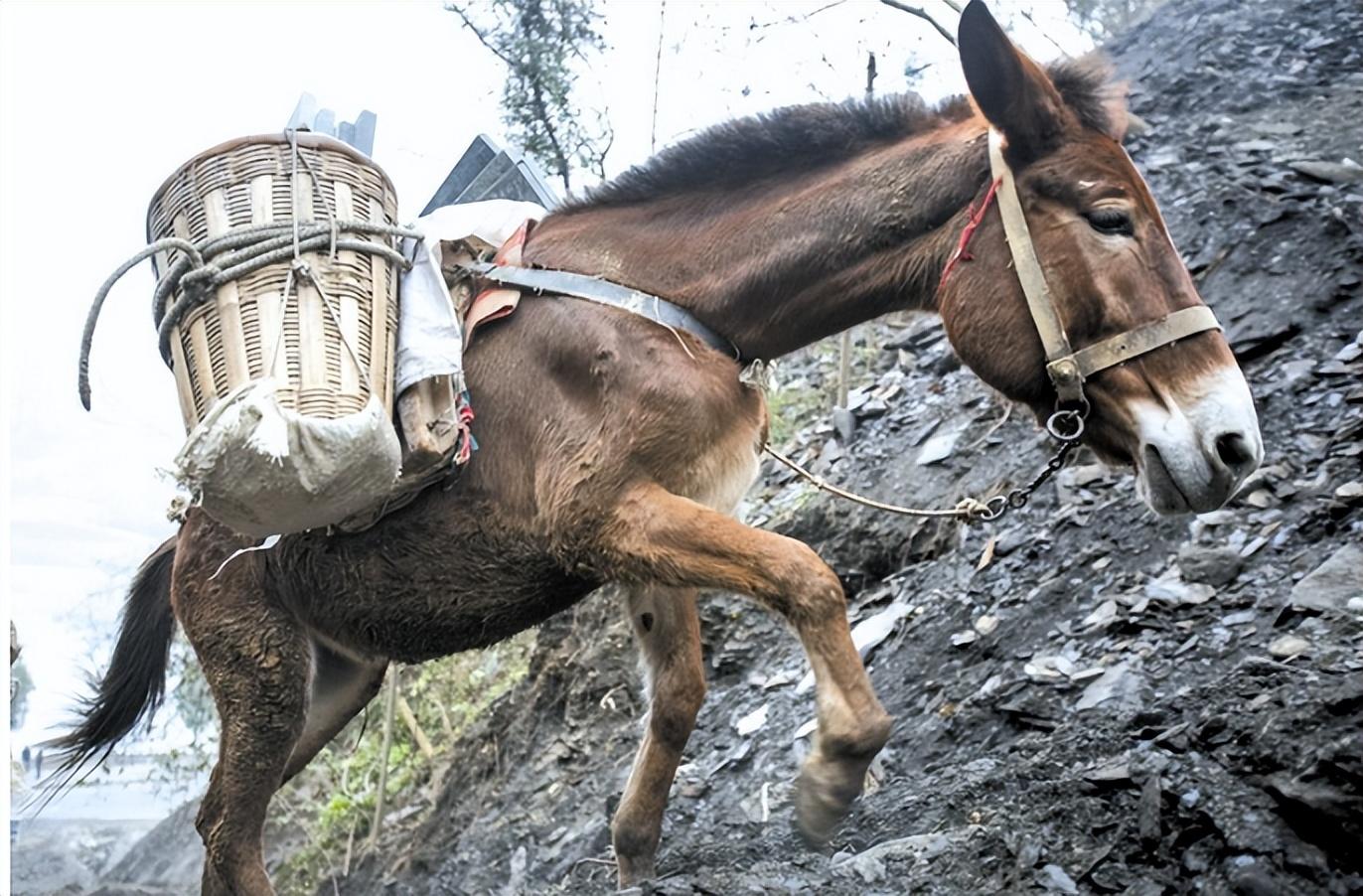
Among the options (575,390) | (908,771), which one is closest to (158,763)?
(908,771)

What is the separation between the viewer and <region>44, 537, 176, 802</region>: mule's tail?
510cm

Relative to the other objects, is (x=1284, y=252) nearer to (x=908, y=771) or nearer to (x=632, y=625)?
(x=908, y=771)

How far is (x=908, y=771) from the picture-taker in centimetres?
504

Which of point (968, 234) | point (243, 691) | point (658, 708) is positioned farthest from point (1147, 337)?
point (243, 691)

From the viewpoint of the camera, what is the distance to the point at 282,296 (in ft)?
11.1

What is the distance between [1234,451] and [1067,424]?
47 centimetres

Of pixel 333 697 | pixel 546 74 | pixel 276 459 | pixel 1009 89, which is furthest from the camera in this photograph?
pixel 546 74

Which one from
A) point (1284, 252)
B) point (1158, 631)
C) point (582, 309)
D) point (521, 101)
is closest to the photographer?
point (582, 309)

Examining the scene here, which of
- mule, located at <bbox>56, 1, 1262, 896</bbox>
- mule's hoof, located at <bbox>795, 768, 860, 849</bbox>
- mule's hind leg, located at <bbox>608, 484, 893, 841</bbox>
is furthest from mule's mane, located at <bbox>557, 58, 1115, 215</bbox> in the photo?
mule's hoof, located at <bbox>795, 768, 860, 849</bbox>

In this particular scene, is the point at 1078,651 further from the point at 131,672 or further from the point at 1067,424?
the point at 131,672

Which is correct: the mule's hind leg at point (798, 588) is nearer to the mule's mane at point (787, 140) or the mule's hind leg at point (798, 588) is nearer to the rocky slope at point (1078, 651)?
the rocky slope at point (1078, 651)

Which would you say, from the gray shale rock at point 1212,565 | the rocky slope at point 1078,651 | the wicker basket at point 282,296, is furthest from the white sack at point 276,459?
the gray shale rock at point 1212,565

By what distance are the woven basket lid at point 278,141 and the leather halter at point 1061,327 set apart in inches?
76.0

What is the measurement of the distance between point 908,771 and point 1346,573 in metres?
1.85
